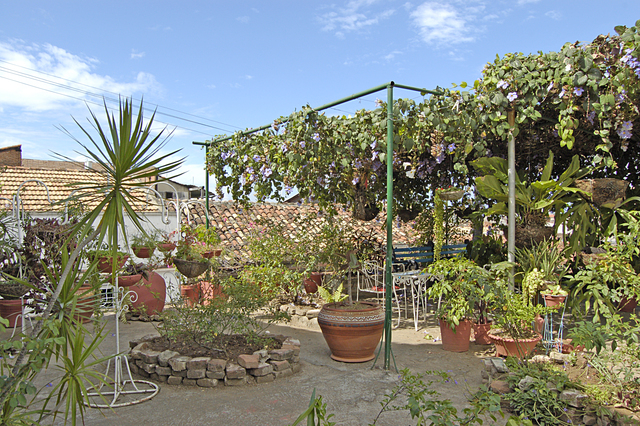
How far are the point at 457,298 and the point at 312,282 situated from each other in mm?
3141

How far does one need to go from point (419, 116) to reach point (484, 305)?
2278mm

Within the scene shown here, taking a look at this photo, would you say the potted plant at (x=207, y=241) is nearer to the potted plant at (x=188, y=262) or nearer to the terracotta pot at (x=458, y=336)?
the potted plant at (x=188, y=262)

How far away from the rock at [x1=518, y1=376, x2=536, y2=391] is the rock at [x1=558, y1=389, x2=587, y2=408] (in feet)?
0.64

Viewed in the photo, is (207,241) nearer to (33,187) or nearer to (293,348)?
(293,348)

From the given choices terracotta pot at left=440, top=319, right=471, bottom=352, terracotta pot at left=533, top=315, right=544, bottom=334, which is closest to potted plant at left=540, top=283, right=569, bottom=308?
terracotta pot at left=533, top=315, right=544, bottom=334

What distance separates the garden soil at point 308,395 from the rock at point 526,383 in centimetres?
29

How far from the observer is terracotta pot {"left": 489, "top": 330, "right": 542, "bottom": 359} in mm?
4070

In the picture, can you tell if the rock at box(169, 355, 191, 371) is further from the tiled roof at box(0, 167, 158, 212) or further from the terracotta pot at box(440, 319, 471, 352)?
the tiled roof at box(0, 167, 158, 212)

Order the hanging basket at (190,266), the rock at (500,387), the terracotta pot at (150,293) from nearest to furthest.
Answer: the rock at (500,387) < the hanging basket at (190,266) < the terracotta pot at (150,293)

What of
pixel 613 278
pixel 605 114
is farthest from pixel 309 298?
pixel 605 114

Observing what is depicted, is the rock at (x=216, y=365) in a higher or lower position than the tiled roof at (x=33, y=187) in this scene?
lower

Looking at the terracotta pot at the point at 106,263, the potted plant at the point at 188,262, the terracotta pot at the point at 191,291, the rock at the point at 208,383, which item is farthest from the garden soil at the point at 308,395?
the terracotta pot at the point at 191,291

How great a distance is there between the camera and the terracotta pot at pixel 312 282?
24.0 feet

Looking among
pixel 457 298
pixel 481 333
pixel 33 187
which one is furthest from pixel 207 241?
pixel 33 187
